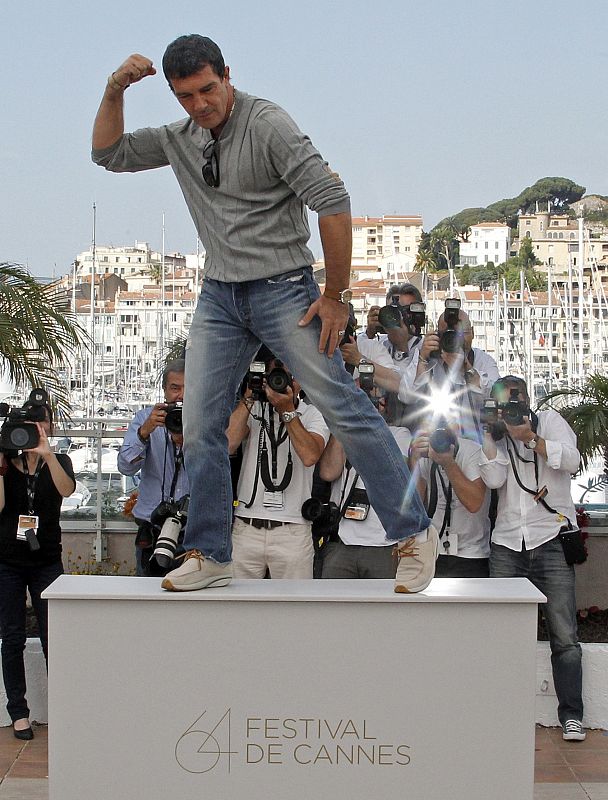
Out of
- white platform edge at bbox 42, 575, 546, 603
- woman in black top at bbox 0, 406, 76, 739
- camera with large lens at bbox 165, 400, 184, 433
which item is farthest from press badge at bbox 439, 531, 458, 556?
woman in black top at bbox 0, 406, 76, 739

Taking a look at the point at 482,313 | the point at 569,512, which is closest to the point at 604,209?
the point at 482,313

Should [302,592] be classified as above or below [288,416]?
below

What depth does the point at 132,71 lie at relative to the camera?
349 cm

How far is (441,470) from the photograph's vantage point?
561cm

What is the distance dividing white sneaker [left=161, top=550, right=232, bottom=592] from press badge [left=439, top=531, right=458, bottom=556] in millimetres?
1955

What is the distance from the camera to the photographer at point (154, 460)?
5.56 m

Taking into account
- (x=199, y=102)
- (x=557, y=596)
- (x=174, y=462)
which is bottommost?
(x=557, y=596)

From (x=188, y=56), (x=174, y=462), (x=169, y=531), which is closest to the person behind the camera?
(x=188, y=56)

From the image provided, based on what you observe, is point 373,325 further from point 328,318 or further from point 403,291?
point 328,318

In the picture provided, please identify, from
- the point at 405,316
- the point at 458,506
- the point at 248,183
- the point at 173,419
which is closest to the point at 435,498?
the point at 458,506

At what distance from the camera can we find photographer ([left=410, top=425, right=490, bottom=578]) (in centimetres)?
552

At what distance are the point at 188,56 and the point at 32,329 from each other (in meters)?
3.96

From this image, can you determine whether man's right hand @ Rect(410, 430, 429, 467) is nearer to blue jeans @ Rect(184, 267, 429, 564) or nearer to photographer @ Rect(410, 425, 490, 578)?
photographer @ Rect(410, 425, 490, 578)

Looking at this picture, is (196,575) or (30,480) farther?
(30,480)
